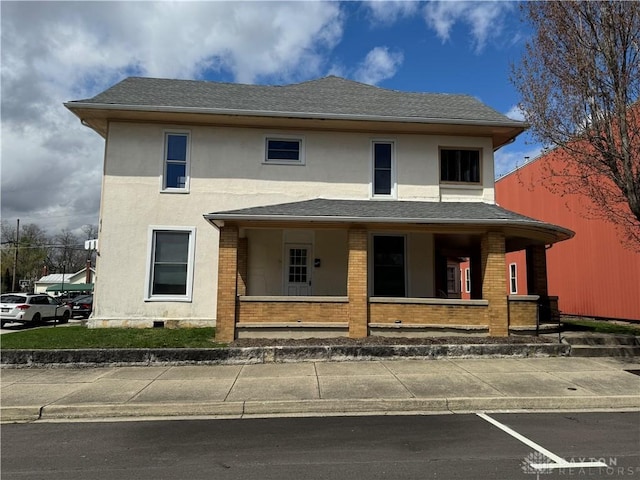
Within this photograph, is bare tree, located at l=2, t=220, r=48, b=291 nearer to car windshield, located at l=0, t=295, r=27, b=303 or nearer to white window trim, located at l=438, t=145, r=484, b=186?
car windshield, located at l=0, t=295, r=27, b=303

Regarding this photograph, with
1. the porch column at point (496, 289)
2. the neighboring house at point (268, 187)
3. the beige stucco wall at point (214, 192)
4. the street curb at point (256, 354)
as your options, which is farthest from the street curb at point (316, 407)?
the beige stucco wall at point (214, 192)

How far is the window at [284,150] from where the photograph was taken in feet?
47.0

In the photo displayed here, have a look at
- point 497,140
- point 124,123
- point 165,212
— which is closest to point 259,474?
point 165,212

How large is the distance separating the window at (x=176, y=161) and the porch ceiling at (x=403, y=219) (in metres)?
3.15

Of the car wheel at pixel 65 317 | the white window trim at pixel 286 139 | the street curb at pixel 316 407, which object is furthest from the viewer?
the car wheel at pixel 65 317

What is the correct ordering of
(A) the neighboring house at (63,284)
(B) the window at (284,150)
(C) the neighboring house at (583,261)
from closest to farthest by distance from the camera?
(B) the window at (284,150) < (C) the neighboring house at (583,261) < (A) the neighboring house at (63,284)

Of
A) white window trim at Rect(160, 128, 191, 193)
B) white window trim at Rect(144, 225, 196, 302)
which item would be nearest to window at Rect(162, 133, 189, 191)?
white window trim at Rect(160, 128, 191, 193)

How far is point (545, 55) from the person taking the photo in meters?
10.6

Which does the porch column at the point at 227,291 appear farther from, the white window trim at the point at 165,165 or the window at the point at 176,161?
the window at the point at 176,161

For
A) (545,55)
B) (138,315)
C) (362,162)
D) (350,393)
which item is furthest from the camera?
(362,162)

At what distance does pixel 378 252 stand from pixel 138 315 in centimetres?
724

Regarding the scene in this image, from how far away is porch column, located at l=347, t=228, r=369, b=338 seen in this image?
1120cm

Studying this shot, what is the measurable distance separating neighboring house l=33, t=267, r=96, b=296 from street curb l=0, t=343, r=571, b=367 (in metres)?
40.5

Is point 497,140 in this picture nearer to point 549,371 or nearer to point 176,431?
point 549,371
